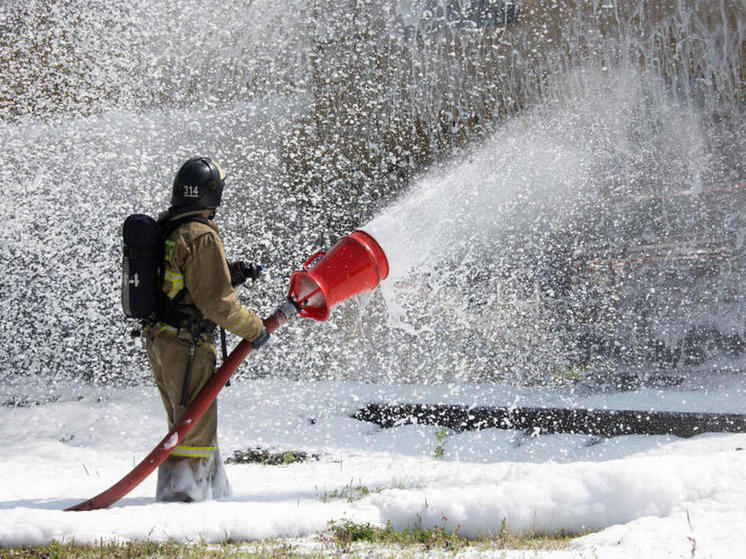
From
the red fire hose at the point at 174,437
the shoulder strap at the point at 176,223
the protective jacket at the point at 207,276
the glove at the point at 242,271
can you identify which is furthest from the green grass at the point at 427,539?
the shoulder strap at the point at 176,223

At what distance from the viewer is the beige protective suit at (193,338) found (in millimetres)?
2918

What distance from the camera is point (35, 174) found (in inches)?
273

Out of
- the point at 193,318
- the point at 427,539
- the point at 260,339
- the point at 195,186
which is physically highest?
the point at 195,186

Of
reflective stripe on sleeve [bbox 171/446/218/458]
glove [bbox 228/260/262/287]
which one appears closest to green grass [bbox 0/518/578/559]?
reflective stripe on sleeve [bbox 171/446/218/458]

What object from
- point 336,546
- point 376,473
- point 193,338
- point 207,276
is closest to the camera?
point 336,546

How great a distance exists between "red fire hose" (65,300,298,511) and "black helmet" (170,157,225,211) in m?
0.61

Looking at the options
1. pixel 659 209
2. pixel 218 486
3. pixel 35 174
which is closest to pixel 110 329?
pixel 35 174

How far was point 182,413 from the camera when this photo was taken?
3.04 meters

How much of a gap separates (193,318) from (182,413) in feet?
1.38

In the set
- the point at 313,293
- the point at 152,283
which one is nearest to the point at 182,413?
the point at 152,283

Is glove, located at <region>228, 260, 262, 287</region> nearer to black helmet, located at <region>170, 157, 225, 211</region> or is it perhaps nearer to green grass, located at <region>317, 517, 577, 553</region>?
black helmet, located at <region>170, 157, 225, 211</region>

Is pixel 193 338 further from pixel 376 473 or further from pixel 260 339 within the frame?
pixel 376 473

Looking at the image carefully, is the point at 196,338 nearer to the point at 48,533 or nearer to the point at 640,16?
the point at 48,533

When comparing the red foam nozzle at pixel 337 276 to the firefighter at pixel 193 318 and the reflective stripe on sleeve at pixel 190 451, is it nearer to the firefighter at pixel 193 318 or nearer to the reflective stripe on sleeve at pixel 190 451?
the firefighter at pixel 193 318
